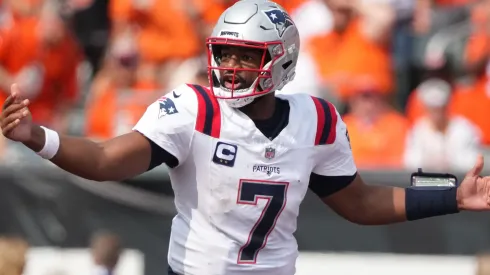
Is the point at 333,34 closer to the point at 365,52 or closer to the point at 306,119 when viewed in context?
the point at 365,52

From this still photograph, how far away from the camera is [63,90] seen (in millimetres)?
9586

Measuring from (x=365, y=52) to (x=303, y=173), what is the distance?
Result: 460 centimetres

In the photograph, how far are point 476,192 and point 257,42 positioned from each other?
1.19m

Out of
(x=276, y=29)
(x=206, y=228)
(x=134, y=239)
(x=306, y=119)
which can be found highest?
(x=276, y=29)

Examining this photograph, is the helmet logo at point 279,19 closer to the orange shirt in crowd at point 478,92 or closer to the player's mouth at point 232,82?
the player's mouth at point 232,82

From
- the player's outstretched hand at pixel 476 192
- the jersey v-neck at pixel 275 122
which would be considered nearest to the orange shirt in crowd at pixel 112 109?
the jersey v-neck at pixel 275 122

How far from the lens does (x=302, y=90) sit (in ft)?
Answer: 28.3

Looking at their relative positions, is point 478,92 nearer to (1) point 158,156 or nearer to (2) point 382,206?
(2) point 382,206

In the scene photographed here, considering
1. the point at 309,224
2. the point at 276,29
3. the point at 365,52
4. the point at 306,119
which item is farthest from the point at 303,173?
the point at 365,52

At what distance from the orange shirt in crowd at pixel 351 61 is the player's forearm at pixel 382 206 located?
3.73 m

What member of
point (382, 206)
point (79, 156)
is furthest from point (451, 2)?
point (79, 156)

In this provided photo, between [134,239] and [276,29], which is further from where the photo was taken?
[134,239]

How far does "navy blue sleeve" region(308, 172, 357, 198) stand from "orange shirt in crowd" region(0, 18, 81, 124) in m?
5.13

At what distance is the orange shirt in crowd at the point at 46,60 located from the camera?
952 centimetres
